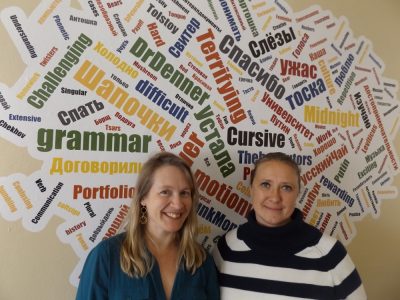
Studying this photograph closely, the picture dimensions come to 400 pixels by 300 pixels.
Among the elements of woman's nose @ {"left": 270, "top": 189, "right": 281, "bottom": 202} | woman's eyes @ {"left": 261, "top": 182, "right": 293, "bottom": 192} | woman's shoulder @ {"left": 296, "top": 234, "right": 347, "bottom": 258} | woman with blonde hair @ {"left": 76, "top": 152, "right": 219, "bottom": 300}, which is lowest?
woman with blonde hair @ {"left": 76, "top": 152, "right": 219, "bottom": 300}

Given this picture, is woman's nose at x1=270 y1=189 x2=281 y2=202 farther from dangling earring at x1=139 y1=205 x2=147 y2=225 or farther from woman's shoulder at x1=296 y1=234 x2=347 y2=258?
dangling earring at x1=139 y1=205 x2=147 y2=225

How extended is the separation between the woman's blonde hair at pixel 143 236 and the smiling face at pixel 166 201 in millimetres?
23

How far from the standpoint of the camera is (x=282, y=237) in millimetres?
1382

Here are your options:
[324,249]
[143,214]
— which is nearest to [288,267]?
[324,249]

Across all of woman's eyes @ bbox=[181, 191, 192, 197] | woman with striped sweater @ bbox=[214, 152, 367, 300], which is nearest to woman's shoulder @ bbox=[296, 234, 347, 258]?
woman with striped sweater @ bbox=[214, 152, 367, 300]

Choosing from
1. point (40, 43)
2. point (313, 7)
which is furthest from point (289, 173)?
point (40, 43)

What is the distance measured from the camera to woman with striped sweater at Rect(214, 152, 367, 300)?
4.37ft

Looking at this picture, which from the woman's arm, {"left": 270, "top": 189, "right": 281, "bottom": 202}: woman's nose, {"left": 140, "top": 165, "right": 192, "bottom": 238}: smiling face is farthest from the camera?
{"left": 270, "top": 189, "right": 281, "bottom": 202}: woman's nose

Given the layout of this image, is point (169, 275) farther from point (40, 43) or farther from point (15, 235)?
point (40, 43)

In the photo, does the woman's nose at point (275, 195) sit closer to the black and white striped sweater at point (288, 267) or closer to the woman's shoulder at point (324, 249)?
the black and white striped sweater at point (288, 267)

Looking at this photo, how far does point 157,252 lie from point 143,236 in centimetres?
8

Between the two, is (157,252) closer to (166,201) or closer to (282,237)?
(166,201)

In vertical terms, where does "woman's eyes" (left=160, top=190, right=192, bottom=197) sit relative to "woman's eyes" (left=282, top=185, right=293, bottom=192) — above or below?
below

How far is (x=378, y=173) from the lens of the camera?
2008mm
